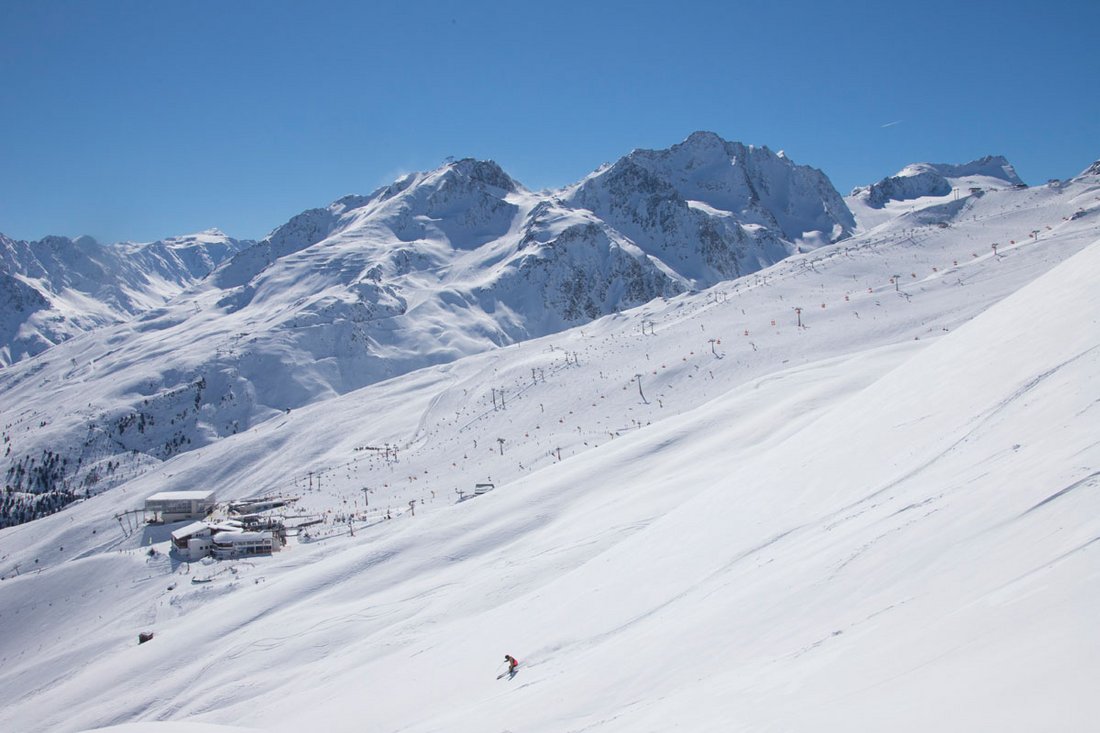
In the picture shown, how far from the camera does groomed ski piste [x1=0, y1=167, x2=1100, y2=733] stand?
607 centimetres

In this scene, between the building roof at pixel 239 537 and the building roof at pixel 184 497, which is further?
the building roof at pixel 184 497

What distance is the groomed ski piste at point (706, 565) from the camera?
19.9ft

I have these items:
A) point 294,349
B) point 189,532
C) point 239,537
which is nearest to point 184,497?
point 189,532

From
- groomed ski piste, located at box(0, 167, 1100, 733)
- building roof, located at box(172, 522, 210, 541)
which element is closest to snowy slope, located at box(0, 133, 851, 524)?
groomed ski piste, located at box(0, 167, 1100, 733)

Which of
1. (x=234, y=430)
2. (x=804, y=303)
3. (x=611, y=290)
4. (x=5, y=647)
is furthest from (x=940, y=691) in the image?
(x=611, y=290)

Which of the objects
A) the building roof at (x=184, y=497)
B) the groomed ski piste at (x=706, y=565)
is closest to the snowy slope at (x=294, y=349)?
the building roof at (x=184, y=497)

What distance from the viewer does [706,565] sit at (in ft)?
43.5

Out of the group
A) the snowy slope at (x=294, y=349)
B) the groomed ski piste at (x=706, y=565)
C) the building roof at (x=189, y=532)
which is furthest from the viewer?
the snowy slope at (x=294, y=349)

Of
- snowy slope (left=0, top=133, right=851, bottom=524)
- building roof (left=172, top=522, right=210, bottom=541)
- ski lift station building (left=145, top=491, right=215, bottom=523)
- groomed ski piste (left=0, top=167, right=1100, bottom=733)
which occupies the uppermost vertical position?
snowy slope (left=0, top=133, right=851, bottom=524)

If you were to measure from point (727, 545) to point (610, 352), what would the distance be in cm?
5144

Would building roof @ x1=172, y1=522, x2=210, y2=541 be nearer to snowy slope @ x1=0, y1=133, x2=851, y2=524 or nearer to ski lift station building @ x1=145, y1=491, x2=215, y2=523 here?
ski lift station building @ x1=145, y1=491, x2=215, y2=523

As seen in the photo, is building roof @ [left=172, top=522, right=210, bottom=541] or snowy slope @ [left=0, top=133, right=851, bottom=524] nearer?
building roof @ [left=172, top=522, right=210, bottom=541]

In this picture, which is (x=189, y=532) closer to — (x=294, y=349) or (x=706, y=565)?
(x=706, y=565)

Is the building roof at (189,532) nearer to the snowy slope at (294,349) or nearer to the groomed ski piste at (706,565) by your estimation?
the groomed ski piste at (706,565)
